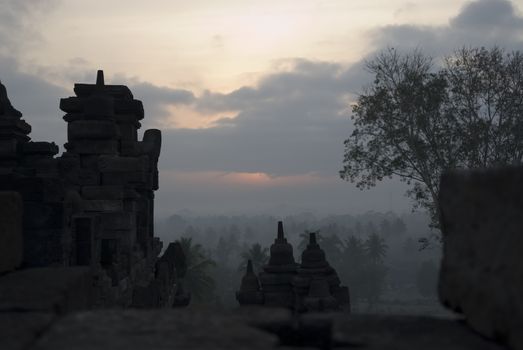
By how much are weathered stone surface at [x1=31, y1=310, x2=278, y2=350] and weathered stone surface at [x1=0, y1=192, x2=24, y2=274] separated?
62.7 inches

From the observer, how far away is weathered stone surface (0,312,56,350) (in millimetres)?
2982

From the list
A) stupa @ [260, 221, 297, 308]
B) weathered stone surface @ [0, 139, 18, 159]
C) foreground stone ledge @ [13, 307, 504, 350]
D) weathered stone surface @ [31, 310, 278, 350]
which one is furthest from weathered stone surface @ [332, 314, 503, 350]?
stupa @ [260, 221, 297, 308]

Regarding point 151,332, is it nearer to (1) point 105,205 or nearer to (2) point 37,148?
(1) point 105,205

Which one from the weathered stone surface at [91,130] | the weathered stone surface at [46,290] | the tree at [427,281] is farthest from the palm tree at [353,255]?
the weathered stone surface at [46,290]

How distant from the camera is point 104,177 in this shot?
14.5 metres

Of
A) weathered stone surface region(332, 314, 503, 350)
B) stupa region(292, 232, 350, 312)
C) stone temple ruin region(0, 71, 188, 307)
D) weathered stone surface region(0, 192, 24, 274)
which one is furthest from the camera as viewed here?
stupa region(292, 232, 350, 312)

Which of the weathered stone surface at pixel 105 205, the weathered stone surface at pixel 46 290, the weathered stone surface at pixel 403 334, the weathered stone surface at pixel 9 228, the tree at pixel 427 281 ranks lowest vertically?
the tree at pixel 427 281

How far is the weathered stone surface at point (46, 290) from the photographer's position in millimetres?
3752

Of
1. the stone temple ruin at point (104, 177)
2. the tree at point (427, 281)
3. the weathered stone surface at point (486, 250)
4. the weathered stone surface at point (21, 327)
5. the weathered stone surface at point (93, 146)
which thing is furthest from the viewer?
the tree at point (427, 281)

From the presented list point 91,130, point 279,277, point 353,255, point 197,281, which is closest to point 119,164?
point 91,130

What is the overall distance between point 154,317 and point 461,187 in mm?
1695

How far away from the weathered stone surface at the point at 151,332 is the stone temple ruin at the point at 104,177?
15.8 feet

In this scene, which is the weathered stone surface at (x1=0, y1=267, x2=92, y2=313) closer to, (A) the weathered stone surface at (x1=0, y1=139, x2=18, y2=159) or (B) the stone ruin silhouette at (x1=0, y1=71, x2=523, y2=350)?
(B) the stone ruin silhouette at (x1=0, y1=71, x2=523, y2=350)

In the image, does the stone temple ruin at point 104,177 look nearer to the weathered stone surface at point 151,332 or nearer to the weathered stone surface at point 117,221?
the weathered stone surface at point 117,221
